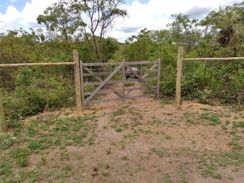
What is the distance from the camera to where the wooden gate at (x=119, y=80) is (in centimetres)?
691

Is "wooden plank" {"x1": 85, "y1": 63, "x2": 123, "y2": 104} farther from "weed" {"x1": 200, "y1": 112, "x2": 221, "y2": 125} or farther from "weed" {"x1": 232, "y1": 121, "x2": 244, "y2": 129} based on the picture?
"weed" {"x1": 232, "y1": 121, "x2": 244, "y2": 129}

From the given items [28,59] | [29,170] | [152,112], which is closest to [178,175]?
[29,170]

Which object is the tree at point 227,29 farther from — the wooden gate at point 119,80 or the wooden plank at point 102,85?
the wooden plank at point 102,85

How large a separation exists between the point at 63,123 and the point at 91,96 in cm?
144

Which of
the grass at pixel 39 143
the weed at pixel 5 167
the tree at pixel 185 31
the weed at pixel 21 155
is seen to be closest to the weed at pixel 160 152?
the grass at pixel 39 143

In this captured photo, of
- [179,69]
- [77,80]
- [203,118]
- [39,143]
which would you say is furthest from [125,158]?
[179,69]

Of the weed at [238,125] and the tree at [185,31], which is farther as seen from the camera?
the tree at [185,31]

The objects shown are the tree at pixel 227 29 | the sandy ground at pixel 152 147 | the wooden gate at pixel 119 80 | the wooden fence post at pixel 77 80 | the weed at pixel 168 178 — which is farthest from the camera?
the tree at pixel 227 29

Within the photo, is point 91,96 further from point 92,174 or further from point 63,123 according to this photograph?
point 92,174

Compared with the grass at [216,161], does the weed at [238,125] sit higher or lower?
higher

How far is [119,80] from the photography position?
291 inches

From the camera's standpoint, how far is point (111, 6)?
1086 centimetres

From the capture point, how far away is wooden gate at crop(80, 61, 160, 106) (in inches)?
272

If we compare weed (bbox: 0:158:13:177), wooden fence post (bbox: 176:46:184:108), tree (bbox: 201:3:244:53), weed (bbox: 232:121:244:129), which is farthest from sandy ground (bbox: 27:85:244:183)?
tree (bbox: 201:3:244:53)
